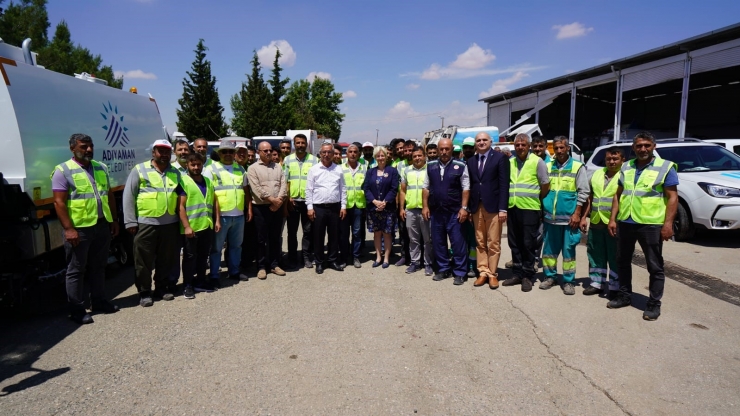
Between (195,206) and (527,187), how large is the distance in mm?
4098

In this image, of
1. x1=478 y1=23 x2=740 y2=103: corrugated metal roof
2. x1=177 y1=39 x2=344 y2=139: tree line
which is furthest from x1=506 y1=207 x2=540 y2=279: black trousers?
x1=177 y1=39 x2=344 y2=139: tree line

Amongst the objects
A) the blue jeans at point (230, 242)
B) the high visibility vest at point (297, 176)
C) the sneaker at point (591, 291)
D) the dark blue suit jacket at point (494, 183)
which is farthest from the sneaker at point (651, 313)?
the blue jeans at point (230, 242)

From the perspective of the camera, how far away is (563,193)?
5695mm

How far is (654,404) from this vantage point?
3.18 m

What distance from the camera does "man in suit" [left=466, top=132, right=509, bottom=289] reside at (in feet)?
19.1

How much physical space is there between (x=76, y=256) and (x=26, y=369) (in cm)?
132

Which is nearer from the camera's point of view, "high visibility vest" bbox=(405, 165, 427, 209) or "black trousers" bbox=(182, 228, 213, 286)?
"black trousers" bbox=(182, 228, 213, 286)

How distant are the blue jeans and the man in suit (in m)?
3.16

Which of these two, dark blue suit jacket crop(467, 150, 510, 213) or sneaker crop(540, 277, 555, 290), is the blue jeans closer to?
dark blue suit jacket crop(467, 150, 510, 213)

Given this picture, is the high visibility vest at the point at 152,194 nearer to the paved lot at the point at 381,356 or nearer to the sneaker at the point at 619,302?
the paved lot at the point at 381,356

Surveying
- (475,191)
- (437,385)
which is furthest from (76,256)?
(475,191)

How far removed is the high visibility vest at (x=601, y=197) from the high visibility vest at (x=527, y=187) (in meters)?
0.63

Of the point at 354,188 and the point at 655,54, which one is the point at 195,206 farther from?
the point at 655,54

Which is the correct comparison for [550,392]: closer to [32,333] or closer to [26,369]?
[26,369]
